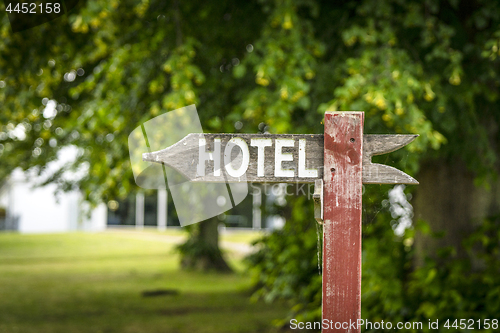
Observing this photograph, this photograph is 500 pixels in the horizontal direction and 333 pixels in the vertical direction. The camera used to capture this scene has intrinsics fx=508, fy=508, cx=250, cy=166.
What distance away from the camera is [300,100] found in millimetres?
3578

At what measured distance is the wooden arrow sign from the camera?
1786mm

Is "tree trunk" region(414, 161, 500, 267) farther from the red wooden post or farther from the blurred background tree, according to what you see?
the red wooden post

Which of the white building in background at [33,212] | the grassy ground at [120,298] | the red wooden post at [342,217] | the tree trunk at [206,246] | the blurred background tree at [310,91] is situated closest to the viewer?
the red wooden post at [342,217]

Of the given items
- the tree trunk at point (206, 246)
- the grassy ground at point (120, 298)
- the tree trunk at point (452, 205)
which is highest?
the tree trunk at point (452, 205)

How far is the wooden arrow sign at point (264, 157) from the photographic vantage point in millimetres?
1786

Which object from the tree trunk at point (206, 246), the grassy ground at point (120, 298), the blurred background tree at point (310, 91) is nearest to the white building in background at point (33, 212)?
the grassy ground at point (120, 298)

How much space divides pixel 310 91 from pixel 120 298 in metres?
6.73

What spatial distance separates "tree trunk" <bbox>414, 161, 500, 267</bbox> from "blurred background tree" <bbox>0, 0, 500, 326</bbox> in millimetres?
12

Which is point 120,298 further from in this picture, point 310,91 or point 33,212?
point 33,212

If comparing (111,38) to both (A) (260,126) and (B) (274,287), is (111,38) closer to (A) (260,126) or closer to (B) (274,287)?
(A) (260,126)

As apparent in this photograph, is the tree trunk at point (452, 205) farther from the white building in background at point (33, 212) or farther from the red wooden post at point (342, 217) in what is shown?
the white building in background at point (33, 212)

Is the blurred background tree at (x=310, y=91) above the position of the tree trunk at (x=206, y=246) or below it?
above

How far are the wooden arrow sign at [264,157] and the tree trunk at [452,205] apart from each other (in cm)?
327

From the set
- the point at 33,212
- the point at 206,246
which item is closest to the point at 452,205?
the point at 206,246
